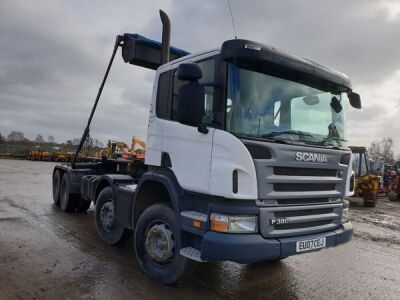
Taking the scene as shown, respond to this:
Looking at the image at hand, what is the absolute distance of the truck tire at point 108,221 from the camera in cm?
598

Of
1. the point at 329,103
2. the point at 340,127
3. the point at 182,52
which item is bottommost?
the point at 340,127

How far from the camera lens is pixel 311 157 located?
13.8 ft

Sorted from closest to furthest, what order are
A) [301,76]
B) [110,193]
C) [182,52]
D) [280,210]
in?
Result: [280,210] < [301,76] < [110,193] < [182,52]

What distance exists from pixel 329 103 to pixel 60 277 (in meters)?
4.09

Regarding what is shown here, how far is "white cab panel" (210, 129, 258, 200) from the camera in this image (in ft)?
12.2

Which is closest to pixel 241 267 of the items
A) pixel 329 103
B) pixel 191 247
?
pixel 191 247

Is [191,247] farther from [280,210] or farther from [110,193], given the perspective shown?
[110,193]

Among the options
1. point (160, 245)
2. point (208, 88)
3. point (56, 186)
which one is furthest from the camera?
point (56, 186)

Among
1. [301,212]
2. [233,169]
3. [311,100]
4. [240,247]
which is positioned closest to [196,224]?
[240,247]

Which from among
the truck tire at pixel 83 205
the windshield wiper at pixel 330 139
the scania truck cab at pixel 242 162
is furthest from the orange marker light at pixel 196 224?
the truck tire at pixel 83 205

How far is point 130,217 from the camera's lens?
532 cm

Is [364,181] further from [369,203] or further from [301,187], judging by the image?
[301,187]

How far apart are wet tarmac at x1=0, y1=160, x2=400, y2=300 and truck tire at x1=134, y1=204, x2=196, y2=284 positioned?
0.60 feet

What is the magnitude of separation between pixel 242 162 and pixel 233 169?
115 millimetres
